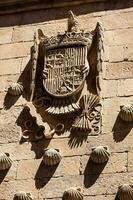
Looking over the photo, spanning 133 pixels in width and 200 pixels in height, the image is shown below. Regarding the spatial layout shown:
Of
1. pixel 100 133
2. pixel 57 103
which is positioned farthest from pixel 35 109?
pixel 100 133

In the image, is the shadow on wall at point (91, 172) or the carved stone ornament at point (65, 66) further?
the carved stone ornament at point (65, 66)

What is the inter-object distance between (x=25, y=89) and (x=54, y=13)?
1.06 meters

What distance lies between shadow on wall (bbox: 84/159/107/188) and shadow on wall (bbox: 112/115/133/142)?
31 centimetres

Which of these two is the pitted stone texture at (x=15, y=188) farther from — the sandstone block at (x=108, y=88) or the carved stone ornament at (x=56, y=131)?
the sandstone block at (x=108, y=88)

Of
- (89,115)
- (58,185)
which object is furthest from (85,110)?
(58,185)

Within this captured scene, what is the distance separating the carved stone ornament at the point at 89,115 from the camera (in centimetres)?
737

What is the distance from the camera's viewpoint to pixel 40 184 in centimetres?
→ 716

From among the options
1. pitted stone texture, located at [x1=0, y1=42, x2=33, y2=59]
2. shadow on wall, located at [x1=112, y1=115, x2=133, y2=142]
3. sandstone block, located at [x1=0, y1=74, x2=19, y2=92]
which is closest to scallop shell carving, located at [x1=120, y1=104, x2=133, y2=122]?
shadow on wall, located at [x1=112, y1=115, x2=133, y2=142]

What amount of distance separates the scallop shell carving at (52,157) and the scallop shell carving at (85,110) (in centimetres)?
35

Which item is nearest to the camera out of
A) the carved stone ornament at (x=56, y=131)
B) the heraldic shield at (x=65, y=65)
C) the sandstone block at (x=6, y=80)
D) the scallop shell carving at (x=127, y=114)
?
the scallop shell carving at (x=127, y=114)

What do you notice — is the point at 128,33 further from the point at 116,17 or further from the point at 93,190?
the point at 93,190

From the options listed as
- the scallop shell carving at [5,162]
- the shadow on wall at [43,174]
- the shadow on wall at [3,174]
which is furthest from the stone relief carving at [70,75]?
the shadow on wall at [3,174]

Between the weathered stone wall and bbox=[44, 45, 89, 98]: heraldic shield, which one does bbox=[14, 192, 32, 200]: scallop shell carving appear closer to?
the weathered stone wall

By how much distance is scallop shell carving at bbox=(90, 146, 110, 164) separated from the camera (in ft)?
23.3
